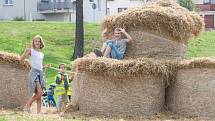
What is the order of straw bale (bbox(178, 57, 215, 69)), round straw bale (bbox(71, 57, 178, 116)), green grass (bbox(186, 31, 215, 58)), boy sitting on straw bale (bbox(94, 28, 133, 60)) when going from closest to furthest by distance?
straw bale (bbox(178, 57, 215, 69)), round straw bale (bbox(71, 57, 178, 116)), boy sitting on straw bale (bbox(94, 28, 133, 60)), green grass (bbox(186, 31, 215, 58))

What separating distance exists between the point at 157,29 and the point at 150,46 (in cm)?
37

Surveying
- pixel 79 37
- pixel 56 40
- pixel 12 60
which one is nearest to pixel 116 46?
pixel 12 60

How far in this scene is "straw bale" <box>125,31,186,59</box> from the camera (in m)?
12.0

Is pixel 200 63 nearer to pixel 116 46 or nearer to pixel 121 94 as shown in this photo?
pixel 121 94

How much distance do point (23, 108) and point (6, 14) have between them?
38613mm

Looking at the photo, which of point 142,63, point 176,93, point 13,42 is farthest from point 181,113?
point 13,42

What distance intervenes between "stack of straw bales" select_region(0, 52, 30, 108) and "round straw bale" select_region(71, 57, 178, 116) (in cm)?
163

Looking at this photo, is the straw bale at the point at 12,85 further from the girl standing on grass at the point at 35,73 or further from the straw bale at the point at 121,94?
the straw bale at the point at 121,94

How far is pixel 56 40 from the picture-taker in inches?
1260

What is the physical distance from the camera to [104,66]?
11031 millimetres

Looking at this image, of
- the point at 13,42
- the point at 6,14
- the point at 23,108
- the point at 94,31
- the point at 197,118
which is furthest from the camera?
the point at 6,14

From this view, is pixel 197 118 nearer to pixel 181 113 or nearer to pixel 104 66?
pixel 181 113

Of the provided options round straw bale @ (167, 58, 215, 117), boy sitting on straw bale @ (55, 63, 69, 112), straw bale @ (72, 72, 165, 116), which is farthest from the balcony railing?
round straw bale @ (167, 58, 215, 117)

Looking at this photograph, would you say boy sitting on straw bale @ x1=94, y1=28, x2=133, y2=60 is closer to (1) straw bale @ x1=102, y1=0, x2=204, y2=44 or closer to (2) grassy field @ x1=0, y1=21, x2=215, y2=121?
(1) straw bale @ x1=102, y1=0, x2=204, y2=44
